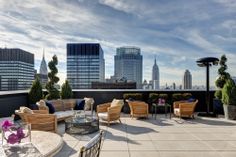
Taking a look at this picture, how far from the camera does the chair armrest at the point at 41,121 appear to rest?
5855mm

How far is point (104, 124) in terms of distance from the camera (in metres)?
7.89

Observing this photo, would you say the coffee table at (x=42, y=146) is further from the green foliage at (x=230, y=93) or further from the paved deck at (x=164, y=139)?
the green foliage at (x=230, y=93)

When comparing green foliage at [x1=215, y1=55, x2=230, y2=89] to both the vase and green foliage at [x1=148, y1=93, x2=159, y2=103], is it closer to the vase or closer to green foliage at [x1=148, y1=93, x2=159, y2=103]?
green foliage at [x1=148, y1=93, x2=159, y2=103]

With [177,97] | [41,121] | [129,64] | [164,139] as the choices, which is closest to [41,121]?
[41,121]

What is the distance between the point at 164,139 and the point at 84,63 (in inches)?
1981

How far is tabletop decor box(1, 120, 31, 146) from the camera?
3.09m

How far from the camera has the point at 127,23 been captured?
12125mm

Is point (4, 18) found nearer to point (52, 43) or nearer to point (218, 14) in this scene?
point (52, 43)

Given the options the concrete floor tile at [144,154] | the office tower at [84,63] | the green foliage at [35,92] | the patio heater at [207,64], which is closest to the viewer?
the concrete floor tile at [144,154]

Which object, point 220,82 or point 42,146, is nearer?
point 42,146

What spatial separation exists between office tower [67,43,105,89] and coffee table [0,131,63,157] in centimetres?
4797

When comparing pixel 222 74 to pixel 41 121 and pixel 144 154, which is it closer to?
pixel 144 154

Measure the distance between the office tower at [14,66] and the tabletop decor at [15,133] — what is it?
13851mm

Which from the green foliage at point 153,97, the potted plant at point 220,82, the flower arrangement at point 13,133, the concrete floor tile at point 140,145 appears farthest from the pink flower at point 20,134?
the potted plant at point 220,82
